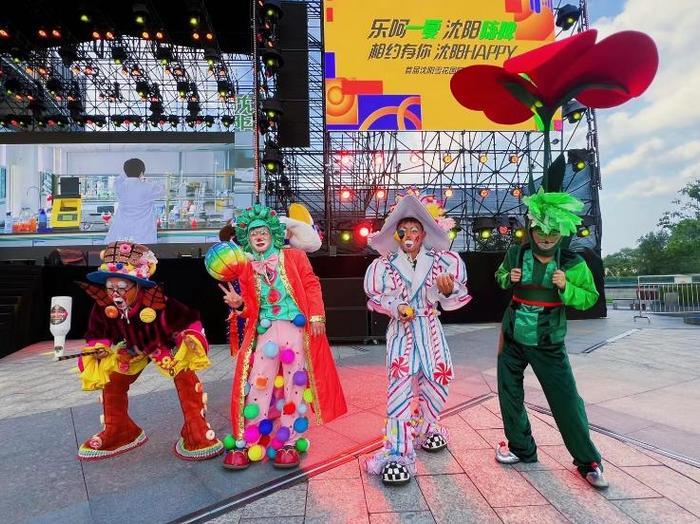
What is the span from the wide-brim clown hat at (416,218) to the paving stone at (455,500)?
1.50 m

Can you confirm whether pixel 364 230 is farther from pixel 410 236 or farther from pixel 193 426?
pixel 193 426

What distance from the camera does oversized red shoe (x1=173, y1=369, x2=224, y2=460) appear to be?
2.71m

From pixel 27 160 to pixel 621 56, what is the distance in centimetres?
2025

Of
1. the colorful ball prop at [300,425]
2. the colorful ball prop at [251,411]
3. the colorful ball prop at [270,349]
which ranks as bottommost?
the colorful ball prop at [300,425]

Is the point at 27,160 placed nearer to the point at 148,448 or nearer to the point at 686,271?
the point at 148,448

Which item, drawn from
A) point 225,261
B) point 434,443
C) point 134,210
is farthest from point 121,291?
point 134,210

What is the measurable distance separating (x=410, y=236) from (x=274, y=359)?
4.04 feet

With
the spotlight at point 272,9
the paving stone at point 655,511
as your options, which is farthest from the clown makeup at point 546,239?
the spotlight at point 272,9

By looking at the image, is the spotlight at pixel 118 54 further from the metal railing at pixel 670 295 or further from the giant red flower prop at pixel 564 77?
the metal railing at pixel 670 295

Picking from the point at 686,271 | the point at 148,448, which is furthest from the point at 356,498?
the point at 686,271

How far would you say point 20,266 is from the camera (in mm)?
8141

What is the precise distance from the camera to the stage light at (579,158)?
11758mm

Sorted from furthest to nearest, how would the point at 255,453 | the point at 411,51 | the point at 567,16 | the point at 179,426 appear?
the point at 567,16, the point at 411,51, the point at 179,426, the point at 255,453

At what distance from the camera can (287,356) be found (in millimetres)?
→ 2484
